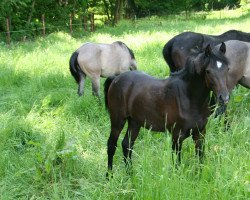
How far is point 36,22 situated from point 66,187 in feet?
68.5

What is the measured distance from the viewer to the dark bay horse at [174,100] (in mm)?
3514

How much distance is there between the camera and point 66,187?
393 cm

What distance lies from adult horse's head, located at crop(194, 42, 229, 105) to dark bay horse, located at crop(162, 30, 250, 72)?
121 inches

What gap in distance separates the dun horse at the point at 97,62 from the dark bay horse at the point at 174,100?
3.25 m

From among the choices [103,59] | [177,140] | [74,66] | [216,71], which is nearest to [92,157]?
[177,140]

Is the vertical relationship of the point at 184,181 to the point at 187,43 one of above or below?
below

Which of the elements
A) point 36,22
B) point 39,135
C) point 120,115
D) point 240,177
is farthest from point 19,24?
point 240,177

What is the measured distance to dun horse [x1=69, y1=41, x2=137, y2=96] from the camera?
7555 millimetres

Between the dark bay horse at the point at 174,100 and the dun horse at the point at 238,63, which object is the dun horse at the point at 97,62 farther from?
the dark bay horse at the point at 174,100

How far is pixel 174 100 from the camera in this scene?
3.74 meters

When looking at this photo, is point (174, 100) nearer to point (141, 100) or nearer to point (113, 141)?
point (141, 100)

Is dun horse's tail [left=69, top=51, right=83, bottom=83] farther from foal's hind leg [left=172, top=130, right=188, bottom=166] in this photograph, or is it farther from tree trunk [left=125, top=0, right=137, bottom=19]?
tree trunk [left=125, top=0, right=137, bottom=19]

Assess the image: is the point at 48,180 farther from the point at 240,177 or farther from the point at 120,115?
the point at 240,177

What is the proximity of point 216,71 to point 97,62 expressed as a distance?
445cm
